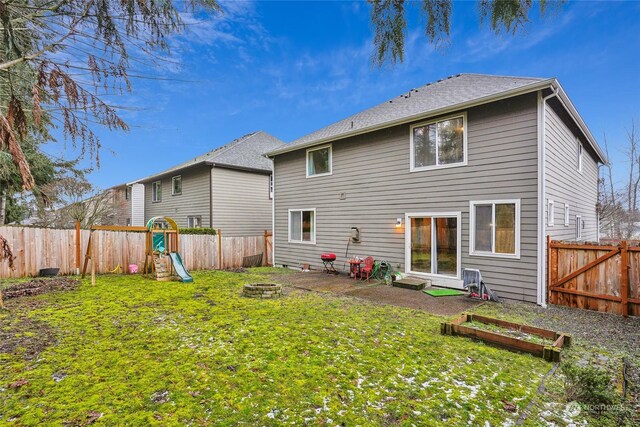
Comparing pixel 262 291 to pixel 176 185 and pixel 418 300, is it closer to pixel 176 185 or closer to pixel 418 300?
pixel 418 300

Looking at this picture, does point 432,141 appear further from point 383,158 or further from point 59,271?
point 59,271

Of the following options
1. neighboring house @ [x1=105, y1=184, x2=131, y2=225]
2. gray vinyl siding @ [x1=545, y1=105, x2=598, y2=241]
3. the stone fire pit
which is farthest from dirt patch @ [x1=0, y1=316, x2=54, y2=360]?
neighboring house @ [x1=105, y1=184, x2=131, y2=225]

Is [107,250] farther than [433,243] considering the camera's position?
Yes

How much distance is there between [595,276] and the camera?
575 cm

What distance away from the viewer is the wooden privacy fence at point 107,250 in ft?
26.4

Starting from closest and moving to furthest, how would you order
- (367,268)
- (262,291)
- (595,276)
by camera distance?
1. (595,276)
2. (262,291)
3. (367,268)

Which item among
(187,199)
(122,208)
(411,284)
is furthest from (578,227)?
(122,208)

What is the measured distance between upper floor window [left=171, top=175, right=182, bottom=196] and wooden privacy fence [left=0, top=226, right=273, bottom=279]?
267 inches

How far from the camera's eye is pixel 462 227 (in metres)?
7.13

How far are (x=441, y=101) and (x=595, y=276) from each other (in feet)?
17.2

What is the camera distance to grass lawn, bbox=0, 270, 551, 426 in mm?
2449

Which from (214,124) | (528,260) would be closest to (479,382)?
(528,260)

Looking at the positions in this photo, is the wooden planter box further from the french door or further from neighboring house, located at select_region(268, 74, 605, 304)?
the french door

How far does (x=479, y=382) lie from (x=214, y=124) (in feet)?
82.0
